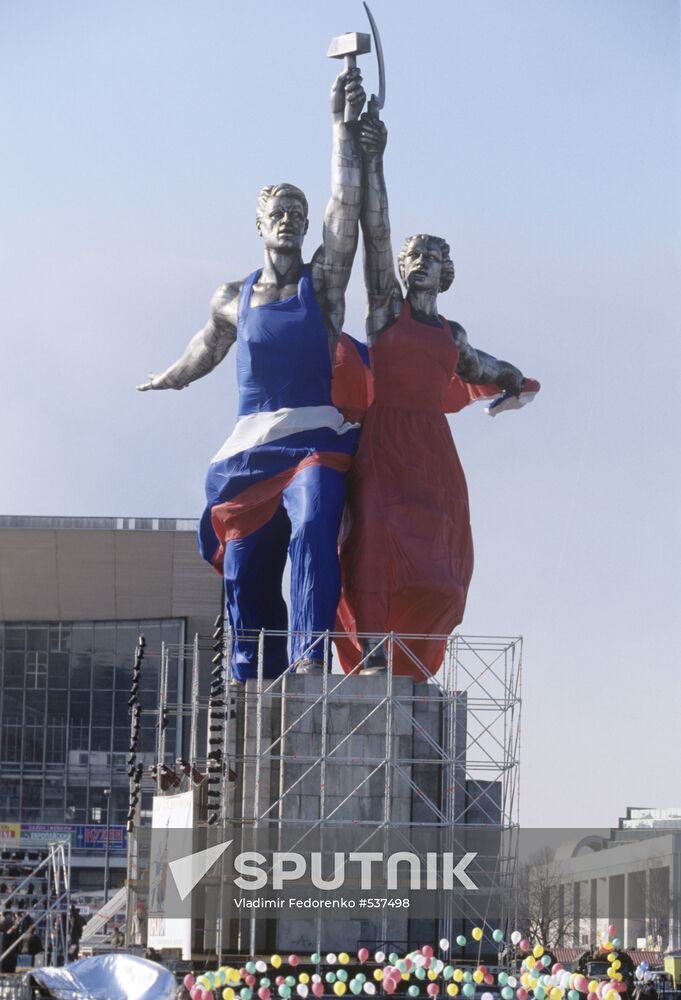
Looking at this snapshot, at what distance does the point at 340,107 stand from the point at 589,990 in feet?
50.1

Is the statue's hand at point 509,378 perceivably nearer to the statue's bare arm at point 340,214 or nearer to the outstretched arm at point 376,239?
the outstretched arm at point 376,239

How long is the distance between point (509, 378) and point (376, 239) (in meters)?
4.26

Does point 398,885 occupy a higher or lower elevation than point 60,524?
lower

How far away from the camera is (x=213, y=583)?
62781 millimetres

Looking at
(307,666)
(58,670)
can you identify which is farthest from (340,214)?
(58,670)

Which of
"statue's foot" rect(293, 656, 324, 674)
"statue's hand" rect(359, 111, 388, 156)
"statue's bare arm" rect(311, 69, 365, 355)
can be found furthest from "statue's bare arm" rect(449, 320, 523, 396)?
"statue's foot" rect(293, 656, 324, 674)

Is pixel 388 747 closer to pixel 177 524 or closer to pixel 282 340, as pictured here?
pixel 282 340

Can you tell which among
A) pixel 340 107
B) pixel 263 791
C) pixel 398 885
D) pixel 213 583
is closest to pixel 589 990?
pixel 398 885

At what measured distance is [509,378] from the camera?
34.2m

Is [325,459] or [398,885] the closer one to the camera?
[398,885]

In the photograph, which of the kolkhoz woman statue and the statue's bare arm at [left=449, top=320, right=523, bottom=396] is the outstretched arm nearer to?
the kolkhoz woman statue

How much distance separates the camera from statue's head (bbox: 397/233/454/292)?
107 feet

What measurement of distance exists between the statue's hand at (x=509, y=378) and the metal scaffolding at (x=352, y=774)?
20.9 feet

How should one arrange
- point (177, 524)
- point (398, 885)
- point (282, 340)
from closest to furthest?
point (398, 885) < point (282, 340) < point (177, 524)
